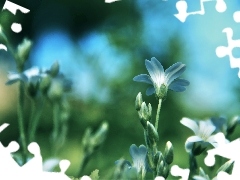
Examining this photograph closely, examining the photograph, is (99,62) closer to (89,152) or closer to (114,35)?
(114,35)

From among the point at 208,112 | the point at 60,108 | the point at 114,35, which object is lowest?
the point at 208,112

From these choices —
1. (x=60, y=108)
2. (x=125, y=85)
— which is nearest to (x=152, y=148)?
(x=60, y=108)

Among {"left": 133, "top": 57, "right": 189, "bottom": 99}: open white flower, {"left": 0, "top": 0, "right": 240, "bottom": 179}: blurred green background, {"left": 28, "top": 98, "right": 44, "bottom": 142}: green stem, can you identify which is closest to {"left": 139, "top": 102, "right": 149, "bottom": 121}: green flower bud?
{"left": 133, "top": 57, "right": 189, "bottom": 99}: open white flower

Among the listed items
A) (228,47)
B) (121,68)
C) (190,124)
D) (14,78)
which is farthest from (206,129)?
(121,68)

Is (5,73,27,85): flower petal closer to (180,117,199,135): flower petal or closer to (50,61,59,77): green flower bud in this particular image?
(50,61,59,77): green flower bud

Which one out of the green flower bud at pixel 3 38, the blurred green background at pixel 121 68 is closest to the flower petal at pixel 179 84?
the green flower bud at pixel 3 38

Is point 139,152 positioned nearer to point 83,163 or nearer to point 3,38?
point 83,163
